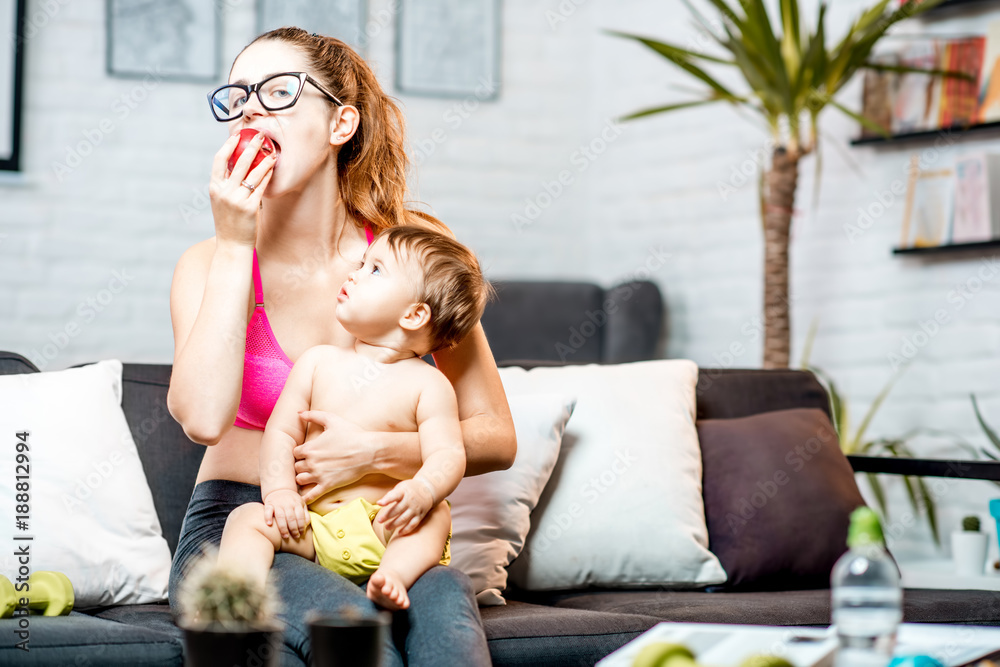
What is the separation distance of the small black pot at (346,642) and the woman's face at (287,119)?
31.9 inches

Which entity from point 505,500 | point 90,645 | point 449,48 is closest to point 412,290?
point 505,500

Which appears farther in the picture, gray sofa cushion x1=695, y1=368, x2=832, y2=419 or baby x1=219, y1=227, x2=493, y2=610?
gray sofa cushion x1=695, y1=368, x2=832, y2=419

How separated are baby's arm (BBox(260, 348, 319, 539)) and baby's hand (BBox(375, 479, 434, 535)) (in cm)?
12

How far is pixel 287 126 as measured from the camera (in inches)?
61.6

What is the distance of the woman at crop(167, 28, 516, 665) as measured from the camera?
52.0 inches

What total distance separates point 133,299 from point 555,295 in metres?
1.35

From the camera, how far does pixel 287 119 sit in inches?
61.7

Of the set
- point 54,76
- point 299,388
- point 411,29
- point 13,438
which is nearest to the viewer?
point 299,388

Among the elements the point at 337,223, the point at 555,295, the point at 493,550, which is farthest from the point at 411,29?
the point at 493,550

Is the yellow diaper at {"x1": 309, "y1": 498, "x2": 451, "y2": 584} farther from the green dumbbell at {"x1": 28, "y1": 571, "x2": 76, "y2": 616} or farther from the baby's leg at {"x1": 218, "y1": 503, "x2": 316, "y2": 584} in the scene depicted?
the green dumbbell at {"x1": 28, "y1": 571, "x2": 76, "y2": 616}

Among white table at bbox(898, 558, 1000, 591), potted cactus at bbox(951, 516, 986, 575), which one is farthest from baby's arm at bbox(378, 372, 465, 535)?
potted cactus at bbox(951, 516, 986, 575)

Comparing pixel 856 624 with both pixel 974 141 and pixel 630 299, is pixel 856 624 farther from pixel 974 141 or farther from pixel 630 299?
pixel 630 299

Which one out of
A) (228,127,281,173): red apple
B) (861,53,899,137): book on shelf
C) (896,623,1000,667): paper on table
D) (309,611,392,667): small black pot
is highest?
(861,53,899,137): book on shelf

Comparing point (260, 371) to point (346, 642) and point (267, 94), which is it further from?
point (346, 642)
